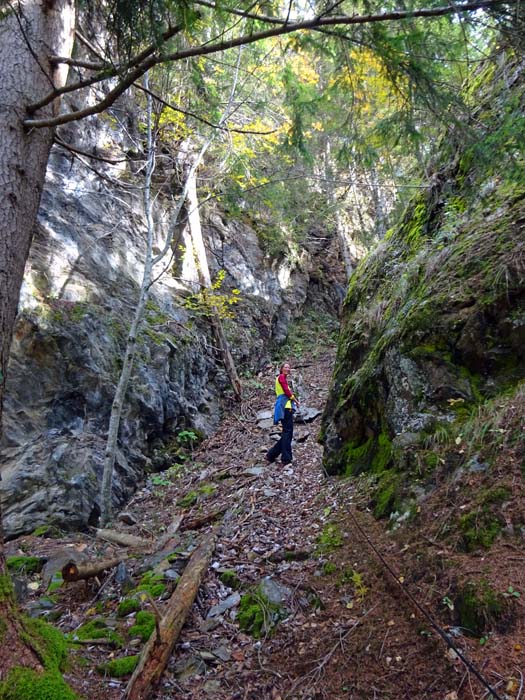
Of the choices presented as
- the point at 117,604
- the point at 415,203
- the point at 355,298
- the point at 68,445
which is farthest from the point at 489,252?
the point at 68,445

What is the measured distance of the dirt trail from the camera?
2.91m

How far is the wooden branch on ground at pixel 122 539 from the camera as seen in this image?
5.93 m

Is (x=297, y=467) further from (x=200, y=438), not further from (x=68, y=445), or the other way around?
(x=68, y=445)

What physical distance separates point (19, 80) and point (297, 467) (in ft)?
22.4

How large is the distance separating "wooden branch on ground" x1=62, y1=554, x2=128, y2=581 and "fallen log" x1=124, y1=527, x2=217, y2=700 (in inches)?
39.6

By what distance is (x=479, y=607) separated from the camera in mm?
2811

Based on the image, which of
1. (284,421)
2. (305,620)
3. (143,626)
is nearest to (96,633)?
(143,626)

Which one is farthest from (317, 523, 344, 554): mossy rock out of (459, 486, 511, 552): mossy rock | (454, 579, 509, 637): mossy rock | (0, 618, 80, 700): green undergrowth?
(0, 618, 80, 700): green undergrowth

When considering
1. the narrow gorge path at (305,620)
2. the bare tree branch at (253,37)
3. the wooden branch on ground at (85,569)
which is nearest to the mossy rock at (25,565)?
the wooden branch on ground at (85,569)

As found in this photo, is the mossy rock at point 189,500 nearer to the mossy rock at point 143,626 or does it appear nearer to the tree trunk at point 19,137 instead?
the mossy rock at point 143,626

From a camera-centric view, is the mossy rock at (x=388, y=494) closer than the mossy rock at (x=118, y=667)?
No

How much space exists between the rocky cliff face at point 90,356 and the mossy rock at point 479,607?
17.2 ft

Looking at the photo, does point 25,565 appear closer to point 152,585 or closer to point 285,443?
point 152,585

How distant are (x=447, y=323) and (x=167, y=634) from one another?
438 centimetres
